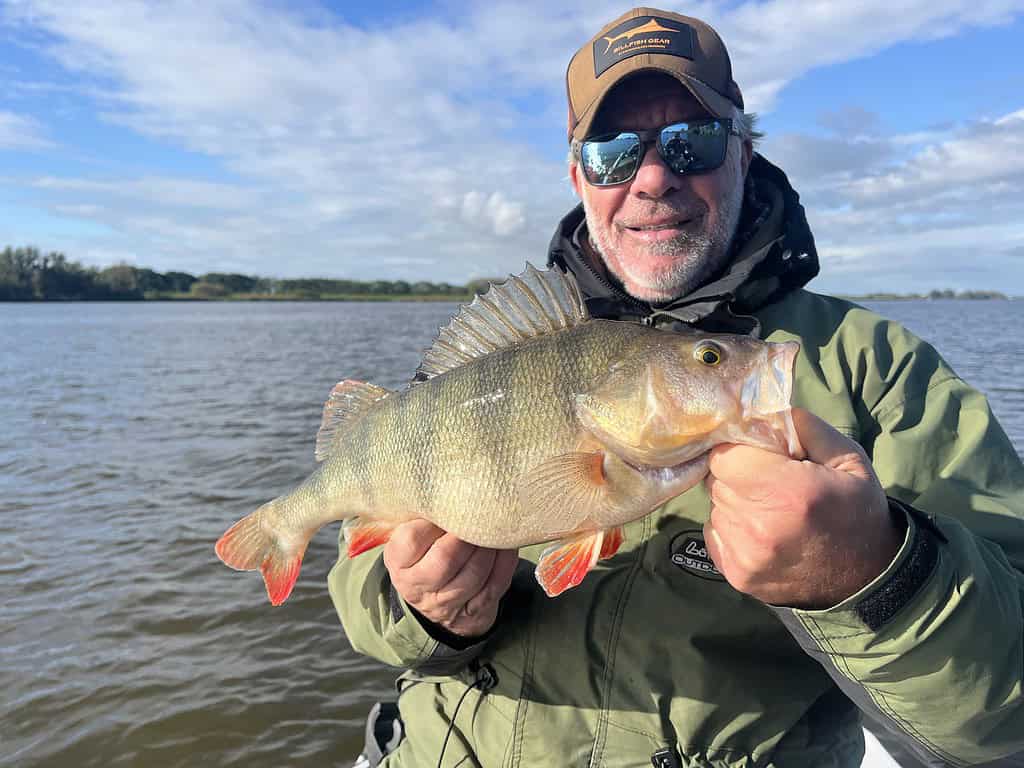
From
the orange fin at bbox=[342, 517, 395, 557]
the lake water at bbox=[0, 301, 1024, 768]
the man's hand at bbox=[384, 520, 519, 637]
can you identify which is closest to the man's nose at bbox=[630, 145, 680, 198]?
the man's hand at bbox=[384, 520, 519, 637]

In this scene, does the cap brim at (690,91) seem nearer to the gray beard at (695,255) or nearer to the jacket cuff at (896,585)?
the gray beard at (695,255)

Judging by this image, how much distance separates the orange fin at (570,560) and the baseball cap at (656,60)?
1.97 metres

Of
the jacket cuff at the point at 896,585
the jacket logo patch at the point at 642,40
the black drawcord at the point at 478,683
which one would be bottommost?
the black drawcord at the point at 478,683

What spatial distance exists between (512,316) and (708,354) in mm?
706

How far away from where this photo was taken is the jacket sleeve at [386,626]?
2264 mm

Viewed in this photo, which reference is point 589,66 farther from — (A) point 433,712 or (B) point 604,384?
(A) point 433,712

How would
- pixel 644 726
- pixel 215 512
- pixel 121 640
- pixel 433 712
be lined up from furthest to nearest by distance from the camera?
pixel 215 512, pixel 121 640, pixel 433 712, pixel 644 726

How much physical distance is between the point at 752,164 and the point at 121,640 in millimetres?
6308

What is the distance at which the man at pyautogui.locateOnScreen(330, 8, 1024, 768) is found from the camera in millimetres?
1523

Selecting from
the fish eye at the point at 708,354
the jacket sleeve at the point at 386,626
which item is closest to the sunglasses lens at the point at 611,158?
the fish eye at the point at 708,354

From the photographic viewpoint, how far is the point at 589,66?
3.12 metres

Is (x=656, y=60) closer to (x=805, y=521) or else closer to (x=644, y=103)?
(x=644, y=103)

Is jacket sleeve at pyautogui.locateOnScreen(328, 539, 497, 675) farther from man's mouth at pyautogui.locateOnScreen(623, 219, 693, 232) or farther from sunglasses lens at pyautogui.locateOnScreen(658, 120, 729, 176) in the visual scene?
sunglasses lens at pyautogui.locateOnScreen(658, 120, 729, 176)

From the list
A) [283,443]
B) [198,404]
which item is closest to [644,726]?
[283,443]
